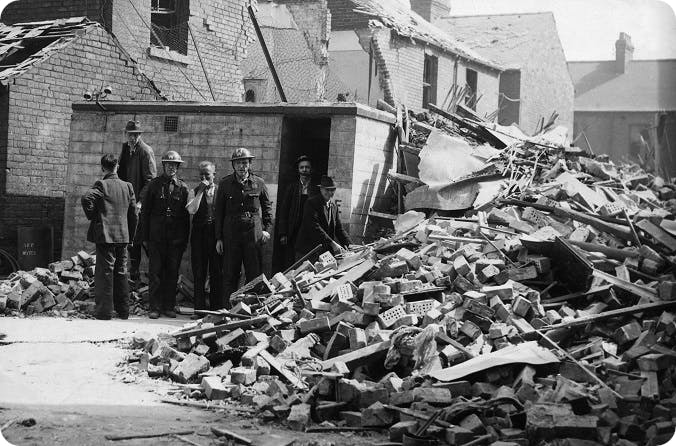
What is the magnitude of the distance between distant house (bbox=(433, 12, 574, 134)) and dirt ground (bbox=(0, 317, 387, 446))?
992 inches

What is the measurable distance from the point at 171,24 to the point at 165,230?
757 centimetres

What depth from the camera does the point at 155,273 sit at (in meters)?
11.3

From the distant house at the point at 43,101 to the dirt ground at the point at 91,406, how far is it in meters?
5.45

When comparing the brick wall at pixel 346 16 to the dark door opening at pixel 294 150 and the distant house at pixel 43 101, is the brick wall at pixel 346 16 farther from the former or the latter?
the dark door opening at pixel 294 150

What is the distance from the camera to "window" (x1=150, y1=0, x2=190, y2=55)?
17000 mm

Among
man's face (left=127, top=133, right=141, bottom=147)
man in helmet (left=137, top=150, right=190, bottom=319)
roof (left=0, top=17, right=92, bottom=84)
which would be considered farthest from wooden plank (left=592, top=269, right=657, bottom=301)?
roof (left=0, top=17, right=92, bottom=84)

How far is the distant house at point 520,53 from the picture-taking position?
31.7 meters

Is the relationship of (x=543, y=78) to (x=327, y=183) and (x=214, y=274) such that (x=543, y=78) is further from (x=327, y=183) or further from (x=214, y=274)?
(x=214, y=274)

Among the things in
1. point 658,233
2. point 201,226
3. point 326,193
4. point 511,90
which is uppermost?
point 511,90

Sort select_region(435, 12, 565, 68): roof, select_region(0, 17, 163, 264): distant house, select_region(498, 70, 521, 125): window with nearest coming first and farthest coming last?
1. select_region(0, 17, 163, 264): distant house
2. select_region(498, 70, 521, 125): window
3. select_region(435, 12, 565, 68): roof

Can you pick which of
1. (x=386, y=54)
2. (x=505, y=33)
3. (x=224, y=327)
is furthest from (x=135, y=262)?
(x=505, y=33)

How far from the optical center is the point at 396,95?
23.7m

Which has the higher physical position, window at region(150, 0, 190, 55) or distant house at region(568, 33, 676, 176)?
distant house at region(568, 33, 676, 176)

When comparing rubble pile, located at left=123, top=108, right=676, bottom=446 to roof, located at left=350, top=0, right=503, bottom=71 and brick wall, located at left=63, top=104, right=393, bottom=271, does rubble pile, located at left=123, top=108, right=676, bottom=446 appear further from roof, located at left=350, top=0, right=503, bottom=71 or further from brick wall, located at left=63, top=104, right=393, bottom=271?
roof, located at left=350, top=0, right=503, bottom=71
